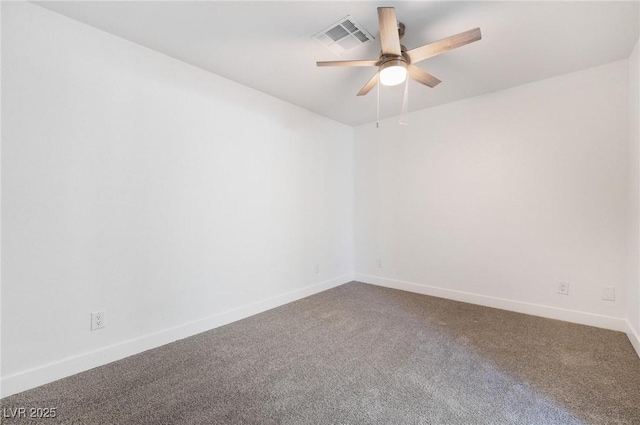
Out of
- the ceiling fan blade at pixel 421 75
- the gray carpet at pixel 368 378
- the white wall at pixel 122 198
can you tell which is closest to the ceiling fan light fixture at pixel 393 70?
the ceiling fan blade at pixel 421 75

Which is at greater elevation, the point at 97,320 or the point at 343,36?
the point at 343,36

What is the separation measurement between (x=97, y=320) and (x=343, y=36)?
8.78ft

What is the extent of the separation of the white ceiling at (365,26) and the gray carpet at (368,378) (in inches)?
92.5

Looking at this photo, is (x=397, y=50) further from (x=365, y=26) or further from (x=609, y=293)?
(x=609, y=293)

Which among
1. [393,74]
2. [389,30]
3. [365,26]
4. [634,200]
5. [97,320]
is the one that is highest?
[365,26]

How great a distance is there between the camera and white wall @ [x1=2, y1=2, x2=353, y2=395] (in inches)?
69.6

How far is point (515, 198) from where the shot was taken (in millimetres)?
3055

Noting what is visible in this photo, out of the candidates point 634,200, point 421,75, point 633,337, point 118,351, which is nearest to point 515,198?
point 634,200

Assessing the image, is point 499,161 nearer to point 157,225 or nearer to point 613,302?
point 613,302

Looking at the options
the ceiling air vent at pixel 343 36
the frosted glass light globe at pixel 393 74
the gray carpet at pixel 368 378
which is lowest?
the gray carpet at pixel 368 378

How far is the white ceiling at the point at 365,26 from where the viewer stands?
6.03 feet

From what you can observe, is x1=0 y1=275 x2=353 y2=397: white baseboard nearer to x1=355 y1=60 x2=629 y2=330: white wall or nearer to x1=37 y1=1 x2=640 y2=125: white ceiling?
x1=355 y1=60 x2=629 y2=330: white wall

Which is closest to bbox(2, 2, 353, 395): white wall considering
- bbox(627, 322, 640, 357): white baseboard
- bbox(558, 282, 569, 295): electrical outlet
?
bbox(558, 282, 569, 295): electrical outlet

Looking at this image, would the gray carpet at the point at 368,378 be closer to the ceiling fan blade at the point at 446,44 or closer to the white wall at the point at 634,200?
the white wall at the point at 634,200
